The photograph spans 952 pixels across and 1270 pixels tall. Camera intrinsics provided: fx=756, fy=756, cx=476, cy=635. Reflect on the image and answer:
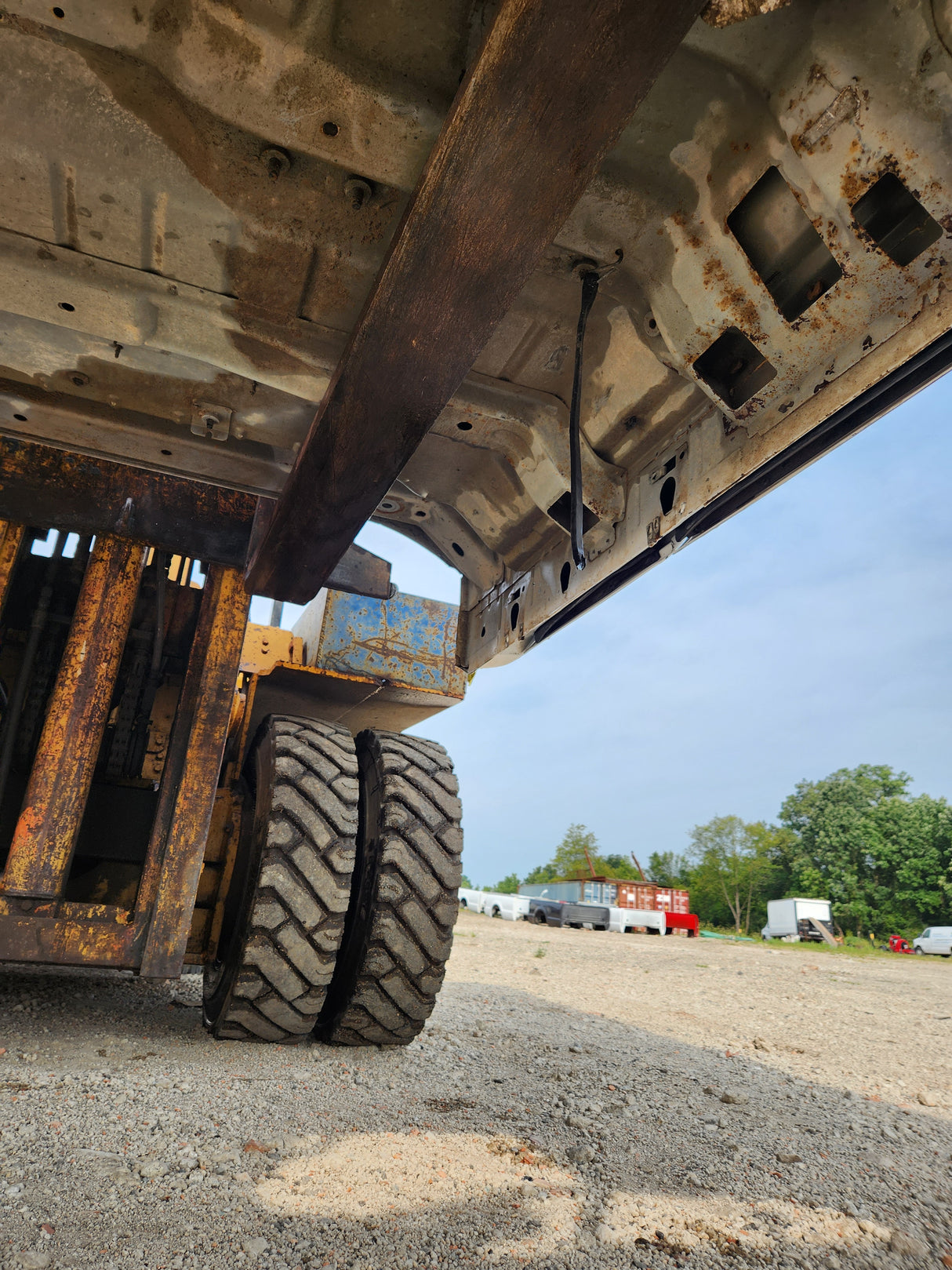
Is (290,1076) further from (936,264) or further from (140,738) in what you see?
(936,264)

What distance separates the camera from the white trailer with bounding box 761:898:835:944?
26.5 meters

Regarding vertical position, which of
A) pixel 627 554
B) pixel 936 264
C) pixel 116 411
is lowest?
pixel 627 554

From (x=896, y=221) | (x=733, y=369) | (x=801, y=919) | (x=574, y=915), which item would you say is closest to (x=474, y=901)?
(x=574, y=915)

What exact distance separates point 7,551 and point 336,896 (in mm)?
1778

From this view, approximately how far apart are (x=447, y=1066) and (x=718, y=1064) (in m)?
1.49

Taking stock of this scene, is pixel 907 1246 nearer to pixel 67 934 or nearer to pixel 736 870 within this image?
pixel 67 934

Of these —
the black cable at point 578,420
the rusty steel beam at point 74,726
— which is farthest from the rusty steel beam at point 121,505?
the black cable at point 578,420

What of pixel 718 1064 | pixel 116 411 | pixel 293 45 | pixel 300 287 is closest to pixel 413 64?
pixel 293 45

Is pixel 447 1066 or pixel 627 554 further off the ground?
pixel 627 554

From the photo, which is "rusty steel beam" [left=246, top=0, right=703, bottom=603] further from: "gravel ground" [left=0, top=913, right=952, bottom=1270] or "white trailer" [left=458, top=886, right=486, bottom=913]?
"white trailer" [left=458, top=886, right=486, bottom=913]

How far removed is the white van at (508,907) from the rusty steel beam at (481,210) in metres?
25.2

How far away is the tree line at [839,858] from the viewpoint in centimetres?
3900

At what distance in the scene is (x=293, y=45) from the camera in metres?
1.45

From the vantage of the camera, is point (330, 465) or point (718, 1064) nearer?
point (330, 465)
